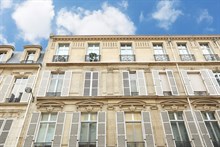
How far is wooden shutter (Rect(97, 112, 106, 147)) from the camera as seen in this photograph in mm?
9398

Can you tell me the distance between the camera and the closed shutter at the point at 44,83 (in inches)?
449

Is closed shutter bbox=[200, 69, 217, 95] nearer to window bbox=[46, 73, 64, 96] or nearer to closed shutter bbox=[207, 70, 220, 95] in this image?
closed shutter bbox=[207, 70, 220, 95]

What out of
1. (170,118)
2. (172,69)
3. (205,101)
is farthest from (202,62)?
(170,118)

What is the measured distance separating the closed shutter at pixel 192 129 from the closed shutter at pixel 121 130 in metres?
2.77

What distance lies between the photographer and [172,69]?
1261 cm

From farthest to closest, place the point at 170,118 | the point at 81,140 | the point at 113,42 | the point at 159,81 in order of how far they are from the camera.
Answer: the point at 113,42
the point at 159,81
the point at 170,118
the point at 81,140

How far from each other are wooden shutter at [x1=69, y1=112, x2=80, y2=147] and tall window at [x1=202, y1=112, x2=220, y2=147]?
5.57 meters

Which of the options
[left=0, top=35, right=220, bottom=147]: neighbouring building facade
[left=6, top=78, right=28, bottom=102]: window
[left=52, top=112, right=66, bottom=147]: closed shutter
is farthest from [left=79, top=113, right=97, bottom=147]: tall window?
[left=6, top=78, right=28, bottom=102]: window

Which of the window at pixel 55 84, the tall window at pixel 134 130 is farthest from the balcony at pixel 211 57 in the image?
the window at pixel 55 84

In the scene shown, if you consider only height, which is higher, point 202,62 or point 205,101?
point 202,62

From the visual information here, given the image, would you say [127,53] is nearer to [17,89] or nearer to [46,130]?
[17,89]

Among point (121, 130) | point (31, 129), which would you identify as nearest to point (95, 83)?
point (121, 130)

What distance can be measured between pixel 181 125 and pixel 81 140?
4.35m

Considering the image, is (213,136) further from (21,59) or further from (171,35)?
(21,59)
